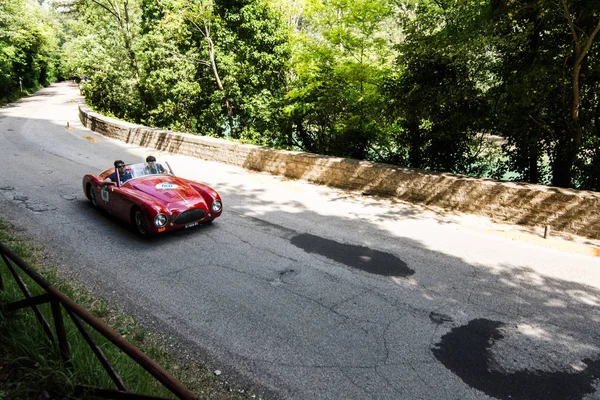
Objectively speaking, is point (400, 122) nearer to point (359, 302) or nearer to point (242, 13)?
point (359, 302)

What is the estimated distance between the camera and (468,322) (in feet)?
14.9

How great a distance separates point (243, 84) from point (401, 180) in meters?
10.8

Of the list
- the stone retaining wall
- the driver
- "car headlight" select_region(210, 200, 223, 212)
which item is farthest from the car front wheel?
the stone retaining wall

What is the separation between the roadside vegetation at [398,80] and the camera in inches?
334

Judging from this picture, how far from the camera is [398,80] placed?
10.9 metres

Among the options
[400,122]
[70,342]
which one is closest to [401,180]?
[400,122]

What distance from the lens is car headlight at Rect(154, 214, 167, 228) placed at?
6.53m

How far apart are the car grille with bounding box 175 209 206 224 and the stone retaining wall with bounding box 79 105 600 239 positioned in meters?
4.93

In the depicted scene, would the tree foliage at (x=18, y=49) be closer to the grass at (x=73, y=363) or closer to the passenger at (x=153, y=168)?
the passenger at (x=153, y=168)

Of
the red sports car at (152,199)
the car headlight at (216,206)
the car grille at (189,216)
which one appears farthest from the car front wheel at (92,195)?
the car headlight at (216,206)

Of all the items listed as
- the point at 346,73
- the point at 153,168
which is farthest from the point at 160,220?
the point at 346,73

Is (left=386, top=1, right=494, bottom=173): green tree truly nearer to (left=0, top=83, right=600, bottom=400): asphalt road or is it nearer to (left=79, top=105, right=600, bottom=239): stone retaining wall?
(left=79, top=105, right=600, bottom=239): stone retaining wall

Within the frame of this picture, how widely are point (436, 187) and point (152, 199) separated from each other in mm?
6714

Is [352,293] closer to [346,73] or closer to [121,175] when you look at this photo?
[121,175]
